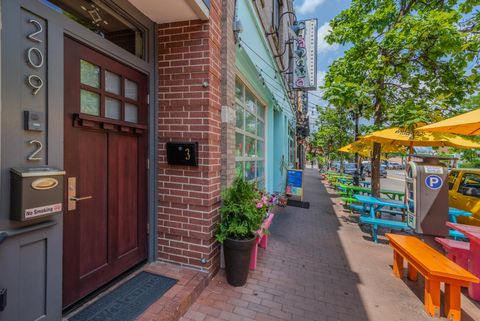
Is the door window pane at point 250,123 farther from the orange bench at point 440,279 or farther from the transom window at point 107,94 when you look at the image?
the orange bench at point 440,279

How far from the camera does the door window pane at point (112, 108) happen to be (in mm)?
2572

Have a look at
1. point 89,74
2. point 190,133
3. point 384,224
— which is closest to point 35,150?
point 89,74

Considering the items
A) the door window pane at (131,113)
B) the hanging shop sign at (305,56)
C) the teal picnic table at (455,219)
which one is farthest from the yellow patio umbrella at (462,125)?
the hanging shop sign at (305,56)

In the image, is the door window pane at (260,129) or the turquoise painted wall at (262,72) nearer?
the turquoise painted wall at (262,72)

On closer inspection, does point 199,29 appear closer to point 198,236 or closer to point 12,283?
point 198,236

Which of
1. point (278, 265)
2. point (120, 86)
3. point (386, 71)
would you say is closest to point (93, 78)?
point (120, 86)

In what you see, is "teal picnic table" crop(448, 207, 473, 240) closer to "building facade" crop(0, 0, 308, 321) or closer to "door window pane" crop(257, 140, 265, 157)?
"door window pane" crop(257, 140, 265, 157)

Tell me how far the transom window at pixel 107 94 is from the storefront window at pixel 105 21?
427 millimetres

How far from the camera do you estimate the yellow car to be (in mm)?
5294

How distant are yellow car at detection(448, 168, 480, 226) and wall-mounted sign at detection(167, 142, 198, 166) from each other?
6211mm

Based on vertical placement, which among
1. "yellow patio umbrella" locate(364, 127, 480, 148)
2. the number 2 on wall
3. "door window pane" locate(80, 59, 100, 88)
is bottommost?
the number 2 on wall

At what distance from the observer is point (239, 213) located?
3115 millimetres

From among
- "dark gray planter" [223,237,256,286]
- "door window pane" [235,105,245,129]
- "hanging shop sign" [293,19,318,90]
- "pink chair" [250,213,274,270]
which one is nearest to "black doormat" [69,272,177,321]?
"dark gray planter" [223,237,256,286]

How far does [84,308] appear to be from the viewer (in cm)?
227
